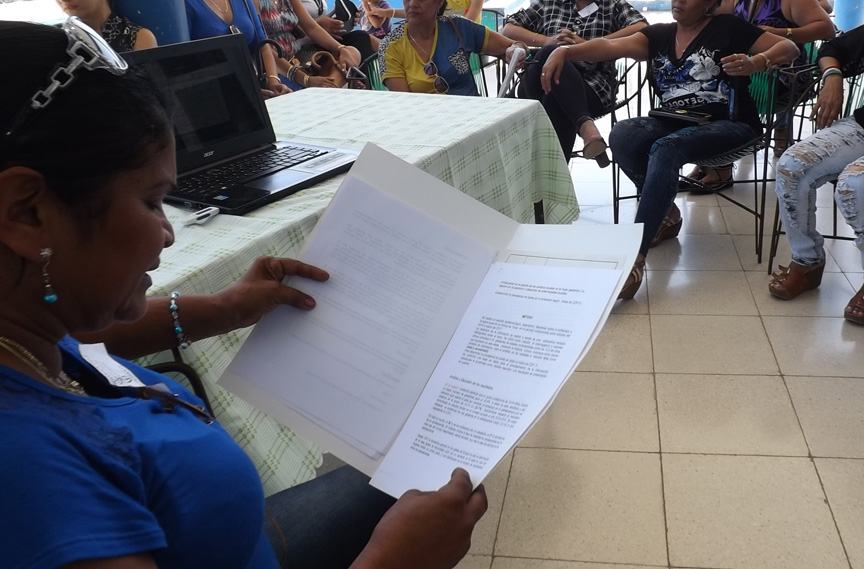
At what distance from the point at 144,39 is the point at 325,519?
2.10m

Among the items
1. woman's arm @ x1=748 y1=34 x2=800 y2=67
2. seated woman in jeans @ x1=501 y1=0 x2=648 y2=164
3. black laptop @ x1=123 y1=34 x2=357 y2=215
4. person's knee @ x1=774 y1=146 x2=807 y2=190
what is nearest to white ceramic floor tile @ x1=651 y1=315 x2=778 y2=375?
person's knee @ x1=774 y1=146 x2=807 y2=190

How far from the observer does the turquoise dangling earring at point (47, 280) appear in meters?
0.48

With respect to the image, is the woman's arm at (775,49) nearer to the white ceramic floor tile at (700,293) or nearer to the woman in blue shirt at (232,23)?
the white ceramic floor tile at (700,293)

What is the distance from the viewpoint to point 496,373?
710 millimetres

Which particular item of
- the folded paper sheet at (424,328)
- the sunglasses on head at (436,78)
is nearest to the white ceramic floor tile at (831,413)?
the folded paper sheet at (424,328)

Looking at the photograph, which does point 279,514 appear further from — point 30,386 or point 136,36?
point 136,36

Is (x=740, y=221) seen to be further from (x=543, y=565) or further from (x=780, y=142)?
(x=543, y=565)

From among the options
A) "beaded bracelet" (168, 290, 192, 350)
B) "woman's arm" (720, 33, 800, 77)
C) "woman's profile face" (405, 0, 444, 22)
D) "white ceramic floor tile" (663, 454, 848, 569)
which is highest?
"woman's profile face" (405, 0, 444, 22)

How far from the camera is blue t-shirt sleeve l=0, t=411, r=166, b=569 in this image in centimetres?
43

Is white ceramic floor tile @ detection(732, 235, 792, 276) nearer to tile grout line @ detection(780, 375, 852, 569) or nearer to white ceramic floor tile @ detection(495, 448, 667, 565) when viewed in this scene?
tile grout line @ detection(780, 375, 852, 569)

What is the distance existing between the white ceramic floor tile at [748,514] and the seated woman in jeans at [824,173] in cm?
86

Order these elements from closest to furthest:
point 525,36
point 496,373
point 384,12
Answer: point 496,373
point 525,36
point 384,12

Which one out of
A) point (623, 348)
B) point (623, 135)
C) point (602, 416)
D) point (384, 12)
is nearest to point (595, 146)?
point (623, 135)

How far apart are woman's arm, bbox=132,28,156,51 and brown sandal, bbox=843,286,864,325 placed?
2541 mm
